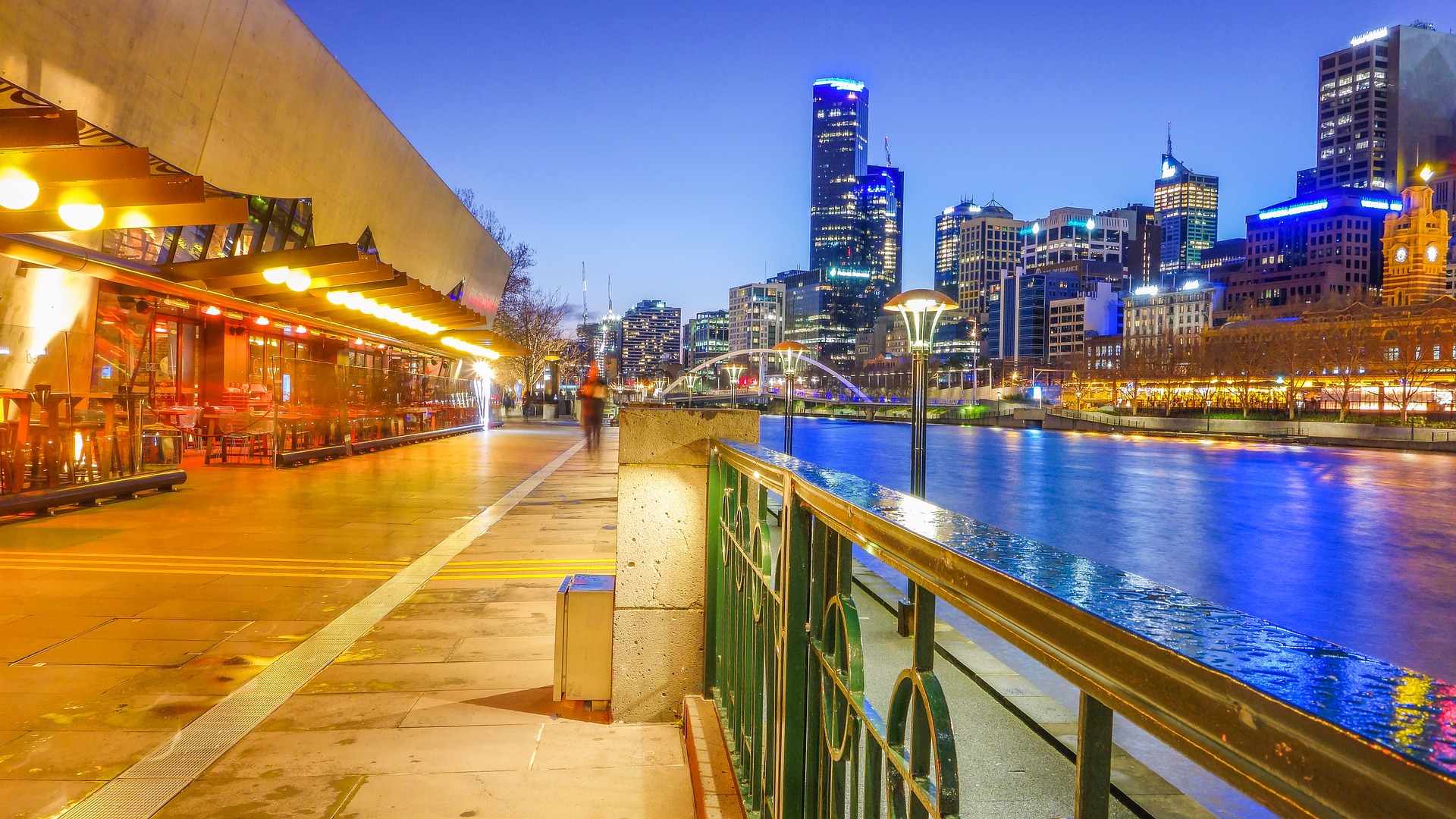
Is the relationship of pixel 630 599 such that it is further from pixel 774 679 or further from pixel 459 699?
pixel 774 679

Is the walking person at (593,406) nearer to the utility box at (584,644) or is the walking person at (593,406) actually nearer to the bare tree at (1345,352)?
the utility box at (584,644)

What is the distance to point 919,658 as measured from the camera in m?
1.39

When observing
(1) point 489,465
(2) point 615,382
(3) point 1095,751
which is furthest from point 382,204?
(3) point 1095,751

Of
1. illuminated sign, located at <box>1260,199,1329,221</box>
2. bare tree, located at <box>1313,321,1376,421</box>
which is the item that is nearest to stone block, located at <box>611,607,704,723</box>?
bare tree, located at <box>1313,321,1376,421</box>

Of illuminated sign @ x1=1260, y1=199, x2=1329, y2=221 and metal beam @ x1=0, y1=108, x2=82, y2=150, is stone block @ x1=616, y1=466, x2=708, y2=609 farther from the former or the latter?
illuminated sign @ x1=1260, y1=199, x2=1329, y2=221

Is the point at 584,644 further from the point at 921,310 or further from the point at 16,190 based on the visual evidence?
the point at 921,310

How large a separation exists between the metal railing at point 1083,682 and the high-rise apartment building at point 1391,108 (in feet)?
704

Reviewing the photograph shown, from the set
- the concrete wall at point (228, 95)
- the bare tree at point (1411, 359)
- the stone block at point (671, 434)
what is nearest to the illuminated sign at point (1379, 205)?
the bare tree at point (1411, 359)

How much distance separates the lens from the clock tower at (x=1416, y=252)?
136 meters

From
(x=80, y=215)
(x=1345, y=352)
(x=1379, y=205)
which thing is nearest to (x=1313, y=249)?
(x=1379, y=205)

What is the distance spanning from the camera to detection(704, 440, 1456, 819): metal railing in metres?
0.62

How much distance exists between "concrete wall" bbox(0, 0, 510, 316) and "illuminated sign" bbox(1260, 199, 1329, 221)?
523 feet

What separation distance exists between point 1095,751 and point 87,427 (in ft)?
46.4

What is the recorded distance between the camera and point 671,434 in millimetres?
4676
